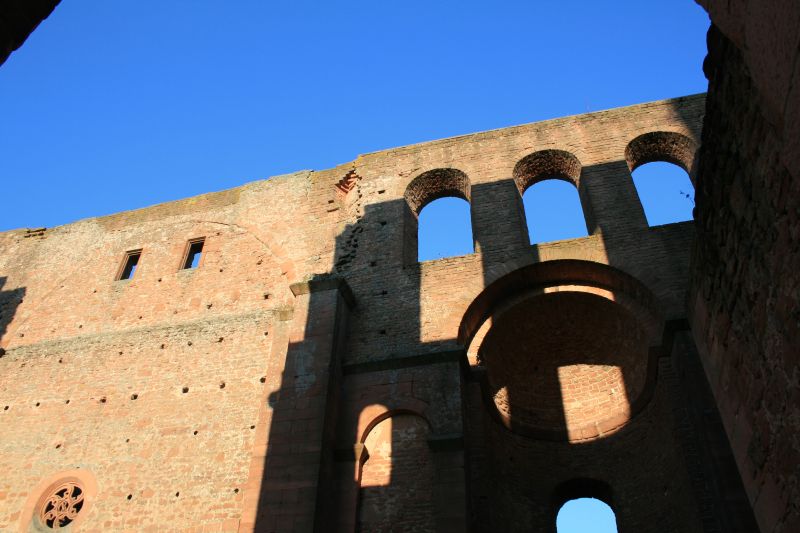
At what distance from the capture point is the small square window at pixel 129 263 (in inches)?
540

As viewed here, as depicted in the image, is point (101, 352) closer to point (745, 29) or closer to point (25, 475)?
point (25, 475)

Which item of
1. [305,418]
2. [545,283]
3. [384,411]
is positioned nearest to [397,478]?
[384,411]

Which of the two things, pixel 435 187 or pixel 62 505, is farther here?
pixel 435 187

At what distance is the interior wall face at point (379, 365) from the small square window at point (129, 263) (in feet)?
0.55

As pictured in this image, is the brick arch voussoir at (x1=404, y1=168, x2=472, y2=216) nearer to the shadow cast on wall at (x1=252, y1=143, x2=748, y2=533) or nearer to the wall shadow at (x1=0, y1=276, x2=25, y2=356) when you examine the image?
the shadow cast on wall at (x1=252, y1=143, x2=748, y2=533)

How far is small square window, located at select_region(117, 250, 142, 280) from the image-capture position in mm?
13711

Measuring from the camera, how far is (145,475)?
9.73 m

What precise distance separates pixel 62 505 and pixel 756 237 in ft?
33.0

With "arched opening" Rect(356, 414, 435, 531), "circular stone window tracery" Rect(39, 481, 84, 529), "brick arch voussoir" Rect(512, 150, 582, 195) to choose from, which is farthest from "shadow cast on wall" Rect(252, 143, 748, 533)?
"circular stone window tracery" Rect(39, 481, 84, 529)

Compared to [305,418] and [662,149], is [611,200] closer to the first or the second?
[662,149]

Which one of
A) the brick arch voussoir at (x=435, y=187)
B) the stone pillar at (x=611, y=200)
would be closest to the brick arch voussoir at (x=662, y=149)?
the stone pillar at (x=611, y=200)

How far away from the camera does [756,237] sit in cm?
462

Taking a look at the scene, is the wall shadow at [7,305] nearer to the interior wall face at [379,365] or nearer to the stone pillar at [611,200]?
the interior wall face at [379,365]

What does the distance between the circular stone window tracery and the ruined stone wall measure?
9036 millimetres
